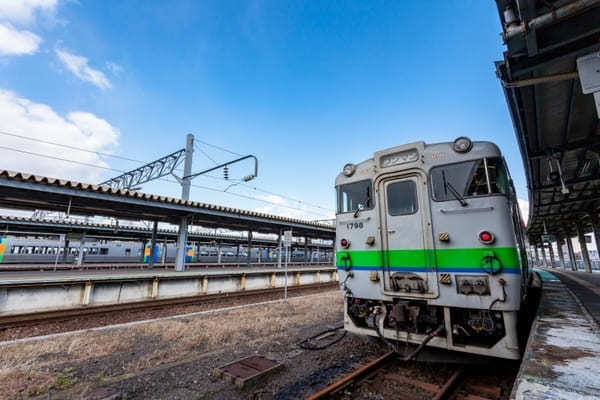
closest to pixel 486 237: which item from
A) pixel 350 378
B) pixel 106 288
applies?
pixel 350 378

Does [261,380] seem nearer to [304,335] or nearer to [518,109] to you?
[304,335]

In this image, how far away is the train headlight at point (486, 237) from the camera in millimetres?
4098

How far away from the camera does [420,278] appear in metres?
4.62

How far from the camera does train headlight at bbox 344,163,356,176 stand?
5.80 meters

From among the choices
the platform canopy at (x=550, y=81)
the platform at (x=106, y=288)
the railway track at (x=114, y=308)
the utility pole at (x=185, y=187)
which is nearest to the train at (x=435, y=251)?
the platform canopy at (x=550, y=81)

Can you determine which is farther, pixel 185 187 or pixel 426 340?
pixel 185 187

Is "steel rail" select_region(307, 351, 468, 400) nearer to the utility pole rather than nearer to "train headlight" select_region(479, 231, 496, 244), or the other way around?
"train headlight" select_region(479, 231, 496, 244)

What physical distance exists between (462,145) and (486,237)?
1491mm

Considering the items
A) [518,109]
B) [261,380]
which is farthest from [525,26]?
[261,380]

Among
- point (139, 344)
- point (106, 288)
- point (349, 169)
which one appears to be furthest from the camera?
point (106, 288)

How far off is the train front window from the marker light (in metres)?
0.58

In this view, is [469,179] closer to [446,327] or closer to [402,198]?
[402,198]

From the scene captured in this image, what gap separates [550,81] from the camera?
18.1 feet

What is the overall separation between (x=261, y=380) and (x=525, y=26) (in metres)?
7.15
